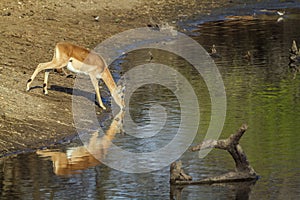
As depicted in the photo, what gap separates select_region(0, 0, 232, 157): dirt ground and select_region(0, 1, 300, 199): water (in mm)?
813

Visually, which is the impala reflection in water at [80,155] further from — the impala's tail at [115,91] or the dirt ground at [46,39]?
the impala's tail at [115,91]

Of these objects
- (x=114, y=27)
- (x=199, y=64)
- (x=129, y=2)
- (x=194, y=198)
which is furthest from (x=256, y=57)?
(x=194, y=198)

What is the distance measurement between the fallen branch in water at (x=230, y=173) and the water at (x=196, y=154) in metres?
0.16

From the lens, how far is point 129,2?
30.5 m

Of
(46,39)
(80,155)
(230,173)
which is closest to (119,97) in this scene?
(80,155)

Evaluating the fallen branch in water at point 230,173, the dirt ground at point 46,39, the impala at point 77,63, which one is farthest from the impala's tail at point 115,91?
the fallen branch in water at point 230,173

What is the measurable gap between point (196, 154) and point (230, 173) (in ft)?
5.55

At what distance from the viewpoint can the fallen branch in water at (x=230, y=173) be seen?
37.4 feet

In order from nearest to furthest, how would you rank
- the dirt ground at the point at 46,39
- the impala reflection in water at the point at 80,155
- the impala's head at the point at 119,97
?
1. the impala reflection in water at the point at 80,155
2. the dirt ground at the point at 46,39
3. the impala's head at the point at 119,97

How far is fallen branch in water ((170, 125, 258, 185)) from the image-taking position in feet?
37.4

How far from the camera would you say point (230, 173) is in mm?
11617

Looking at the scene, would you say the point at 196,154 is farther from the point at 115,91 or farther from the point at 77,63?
the point at 77,63

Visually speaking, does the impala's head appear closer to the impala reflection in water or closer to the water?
the water

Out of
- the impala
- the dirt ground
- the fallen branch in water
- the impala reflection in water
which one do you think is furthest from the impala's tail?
the fallen branch in water
